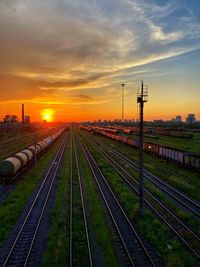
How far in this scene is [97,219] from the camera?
62.1 ft

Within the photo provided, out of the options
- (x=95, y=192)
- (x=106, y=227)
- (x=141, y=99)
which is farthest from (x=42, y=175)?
(x=141, y=99)

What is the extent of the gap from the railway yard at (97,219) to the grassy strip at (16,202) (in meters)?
0.07

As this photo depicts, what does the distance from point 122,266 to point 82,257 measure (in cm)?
236

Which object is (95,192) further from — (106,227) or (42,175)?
(42,175)

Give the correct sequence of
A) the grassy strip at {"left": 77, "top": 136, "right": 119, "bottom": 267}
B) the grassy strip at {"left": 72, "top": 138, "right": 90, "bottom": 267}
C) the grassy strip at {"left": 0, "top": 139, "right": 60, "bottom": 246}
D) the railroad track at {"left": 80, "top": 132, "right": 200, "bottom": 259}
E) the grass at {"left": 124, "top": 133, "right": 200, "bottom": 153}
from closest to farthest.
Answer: the grassy strip at {"left": 72, "top": 138, "right": 90, "bottom": 267}, the grassy strip at {"left": 77, "top": 136, "right": 119, "bottom": 267}, the railroad track at {"left": 80, "top": 132, "right": 200, "bottom": 259}, the grassy strip at {"left": 0, "top": 139, "right": 60, "bottom": 246}, the grass at {"left": 124, "top": 133, "right": 200, "bottom": 153}

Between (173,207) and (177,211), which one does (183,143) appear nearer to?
(173,207)

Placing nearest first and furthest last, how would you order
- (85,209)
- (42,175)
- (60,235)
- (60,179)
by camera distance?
(60,235) < (85,209) < (60,179) < (42,175)

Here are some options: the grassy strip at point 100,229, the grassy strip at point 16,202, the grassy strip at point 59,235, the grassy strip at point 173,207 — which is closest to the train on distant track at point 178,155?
the grassy strip at point 173,207

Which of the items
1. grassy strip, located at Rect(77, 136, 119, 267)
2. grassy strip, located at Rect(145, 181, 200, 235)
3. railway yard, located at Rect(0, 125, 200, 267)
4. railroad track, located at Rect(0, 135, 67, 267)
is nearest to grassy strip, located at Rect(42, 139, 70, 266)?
railway yard, located at Rect(0, 125, 200, 267)

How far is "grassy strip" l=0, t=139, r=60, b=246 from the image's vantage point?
58.4 feet

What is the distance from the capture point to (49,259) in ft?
44.7

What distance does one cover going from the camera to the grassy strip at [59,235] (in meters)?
13.6

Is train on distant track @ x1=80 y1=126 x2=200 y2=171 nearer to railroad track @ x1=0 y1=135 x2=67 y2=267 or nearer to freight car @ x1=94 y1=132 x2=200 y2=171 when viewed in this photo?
freight car @ x1=94 y1=132 x2=200 y2=171

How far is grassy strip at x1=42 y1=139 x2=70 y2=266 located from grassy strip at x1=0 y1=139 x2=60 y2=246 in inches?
119
